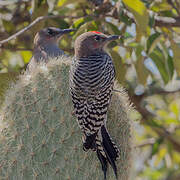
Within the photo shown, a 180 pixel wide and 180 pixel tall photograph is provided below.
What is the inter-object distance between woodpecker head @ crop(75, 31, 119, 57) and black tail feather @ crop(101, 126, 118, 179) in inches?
31.0

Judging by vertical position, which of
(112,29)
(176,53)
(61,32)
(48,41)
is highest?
(112,29)

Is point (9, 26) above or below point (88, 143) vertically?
below

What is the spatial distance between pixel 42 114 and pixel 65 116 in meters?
0.14

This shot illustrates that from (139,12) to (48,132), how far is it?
1000 mm

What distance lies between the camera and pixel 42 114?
288cm

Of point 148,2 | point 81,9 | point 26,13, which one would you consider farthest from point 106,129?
point 26,13

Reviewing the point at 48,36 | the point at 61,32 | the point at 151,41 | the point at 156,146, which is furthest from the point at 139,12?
the point at 156,146

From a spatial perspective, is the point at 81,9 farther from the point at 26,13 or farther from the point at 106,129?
the point at 106,129

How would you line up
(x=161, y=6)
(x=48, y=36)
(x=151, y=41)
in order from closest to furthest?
(x=151, y=41) < (x=161, y=6) < (x=48, y=36)

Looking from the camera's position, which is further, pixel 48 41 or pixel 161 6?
pixel 48 41

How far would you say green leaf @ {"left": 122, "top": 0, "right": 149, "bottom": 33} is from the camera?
3157 millimetres

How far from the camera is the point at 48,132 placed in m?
2.83

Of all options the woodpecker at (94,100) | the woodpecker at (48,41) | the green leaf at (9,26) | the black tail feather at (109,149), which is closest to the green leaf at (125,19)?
the woodpecker at (94,100)

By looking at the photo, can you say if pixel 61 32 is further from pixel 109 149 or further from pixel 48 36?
pixel 109 149
